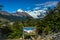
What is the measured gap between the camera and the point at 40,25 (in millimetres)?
15984

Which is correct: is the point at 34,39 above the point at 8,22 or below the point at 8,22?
below

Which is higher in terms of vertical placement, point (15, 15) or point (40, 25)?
point (15, 15)

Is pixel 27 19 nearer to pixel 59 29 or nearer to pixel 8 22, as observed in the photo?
pixel 8 22

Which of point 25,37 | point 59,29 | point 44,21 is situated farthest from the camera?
point 44,21

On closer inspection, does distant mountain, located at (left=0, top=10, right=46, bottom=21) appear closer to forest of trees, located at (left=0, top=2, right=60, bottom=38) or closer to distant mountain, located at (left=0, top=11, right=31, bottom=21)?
distant mountain, located at (left=0, top=11, right=31, bottom=21)

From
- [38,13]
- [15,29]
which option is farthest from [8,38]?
[38,13]

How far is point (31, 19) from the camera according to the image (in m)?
16.8

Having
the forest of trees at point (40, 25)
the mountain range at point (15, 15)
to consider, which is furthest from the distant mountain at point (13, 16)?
the forest of trees at point (40, 25)

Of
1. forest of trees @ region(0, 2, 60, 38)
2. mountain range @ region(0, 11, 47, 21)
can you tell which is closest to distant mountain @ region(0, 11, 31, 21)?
mountain range @ region(0, 11, 47, 21)

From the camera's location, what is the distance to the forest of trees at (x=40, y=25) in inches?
605

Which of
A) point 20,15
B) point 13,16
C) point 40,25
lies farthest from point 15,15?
point 40,25

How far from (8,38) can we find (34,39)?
2.05 metres

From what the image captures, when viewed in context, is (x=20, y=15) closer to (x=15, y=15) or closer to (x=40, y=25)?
(x=15, y=15)

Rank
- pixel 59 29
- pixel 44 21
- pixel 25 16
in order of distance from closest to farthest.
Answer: pixel 59 29
pixel 44 21
pixel 25 16
